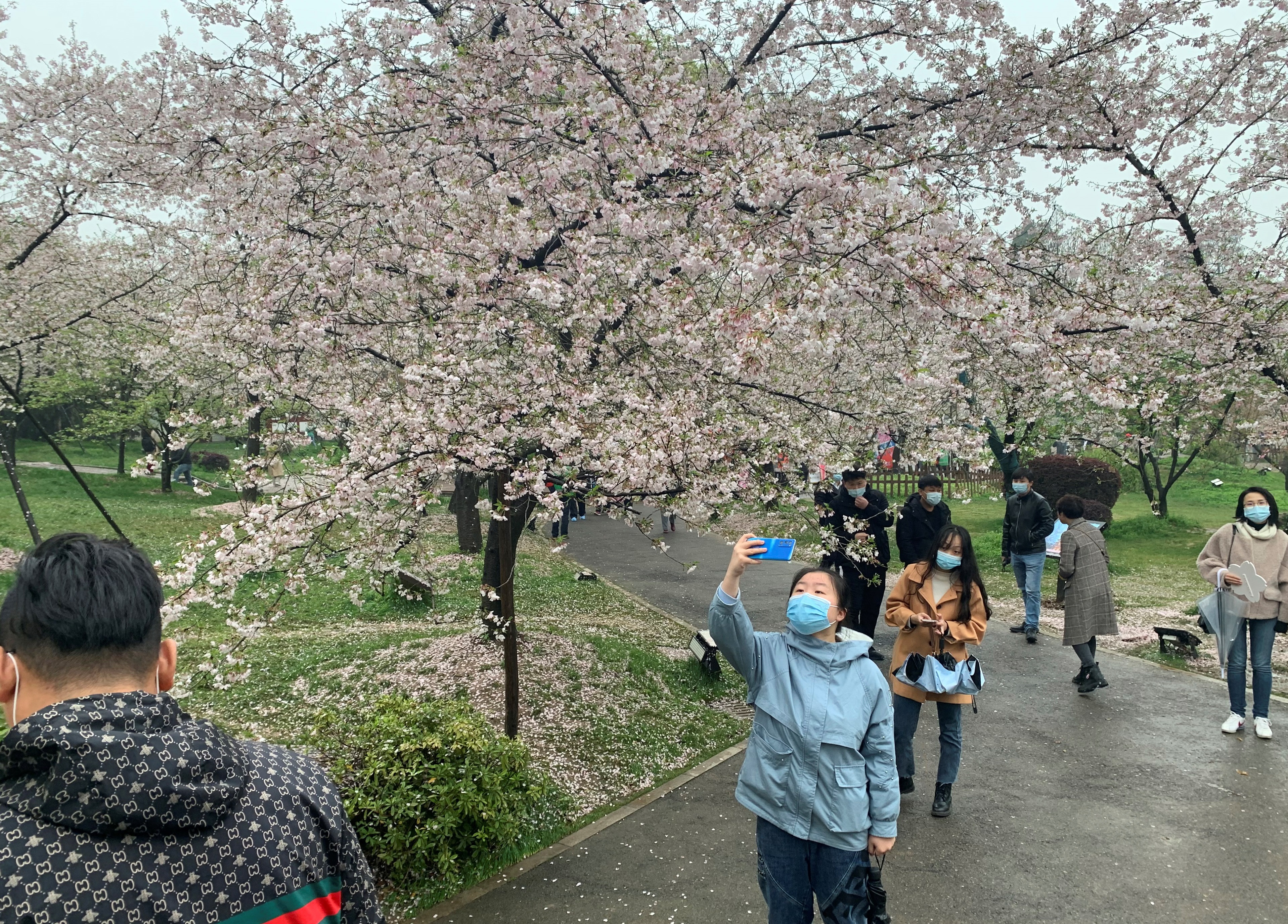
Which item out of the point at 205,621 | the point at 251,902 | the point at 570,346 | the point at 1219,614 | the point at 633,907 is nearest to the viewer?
the point at 251,902

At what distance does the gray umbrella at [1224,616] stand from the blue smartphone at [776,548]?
4.56 metres

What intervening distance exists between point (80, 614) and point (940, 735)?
4576 mm

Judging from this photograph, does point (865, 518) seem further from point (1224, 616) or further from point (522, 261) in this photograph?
point (522, 261)

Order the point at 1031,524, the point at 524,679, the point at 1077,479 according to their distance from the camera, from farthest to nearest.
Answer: the point at 1077,479, the point at 1031,524, the point at 524,679

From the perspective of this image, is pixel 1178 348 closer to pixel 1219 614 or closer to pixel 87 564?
pixel 1219 614

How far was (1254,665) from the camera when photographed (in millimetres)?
5742

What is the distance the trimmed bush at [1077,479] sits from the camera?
61.4ft

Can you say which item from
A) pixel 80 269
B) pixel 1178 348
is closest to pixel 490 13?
pixel 1178 348

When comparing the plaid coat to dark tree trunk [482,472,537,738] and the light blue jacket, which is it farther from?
the light blue jacket

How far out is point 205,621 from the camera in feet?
29.6

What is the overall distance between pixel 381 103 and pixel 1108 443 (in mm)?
15848

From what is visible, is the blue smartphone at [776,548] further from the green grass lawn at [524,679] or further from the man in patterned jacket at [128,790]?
the green grass lawn at [524,679]

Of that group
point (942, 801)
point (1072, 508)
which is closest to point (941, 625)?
point (942, 801)

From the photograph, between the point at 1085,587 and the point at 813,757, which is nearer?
the point at 813,757
